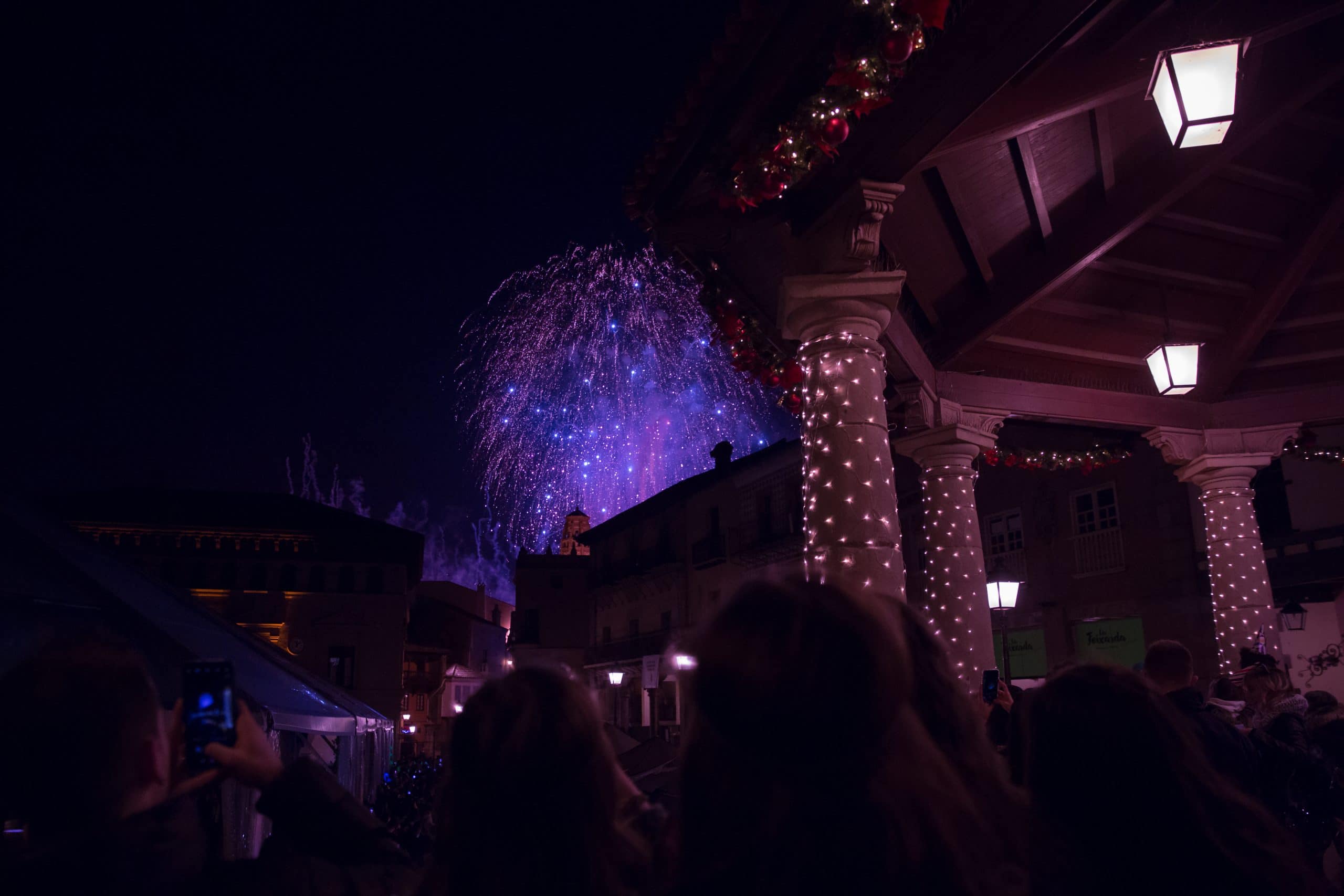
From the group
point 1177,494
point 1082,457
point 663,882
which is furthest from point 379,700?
point 663,882

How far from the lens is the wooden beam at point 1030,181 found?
5.67 meters

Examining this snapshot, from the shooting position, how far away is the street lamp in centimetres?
1320

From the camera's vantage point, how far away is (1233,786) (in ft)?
5.29

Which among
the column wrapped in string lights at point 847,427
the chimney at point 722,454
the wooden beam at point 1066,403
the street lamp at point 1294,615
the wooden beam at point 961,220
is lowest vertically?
the street lamp at point 1294,615

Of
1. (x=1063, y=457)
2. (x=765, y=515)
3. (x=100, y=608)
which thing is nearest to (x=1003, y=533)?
(x=765, y=515)

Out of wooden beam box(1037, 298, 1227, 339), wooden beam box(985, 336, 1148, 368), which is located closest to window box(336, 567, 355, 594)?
wooden beam box(985, 336, 1148, 368)

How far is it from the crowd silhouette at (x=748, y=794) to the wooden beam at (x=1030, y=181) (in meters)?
4.80

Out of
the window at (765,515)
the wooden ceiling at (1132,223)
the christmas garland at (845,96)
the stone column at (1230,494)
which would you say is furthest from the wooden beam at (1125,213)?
the window at (765,515)

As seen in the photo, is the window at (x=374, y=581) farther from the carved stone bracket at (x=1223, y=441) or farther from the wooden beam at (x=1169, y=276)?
the wooden beam at (x=1169, y=276)

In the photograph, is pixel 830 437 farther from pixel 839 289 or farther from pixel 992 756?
pixel 992 756

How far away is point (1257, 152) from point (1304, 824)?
484 centimetres

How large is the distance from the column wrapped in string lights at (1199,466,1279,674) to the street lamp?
20.9 feet

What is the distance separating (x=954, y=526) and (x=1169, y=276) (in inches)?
112

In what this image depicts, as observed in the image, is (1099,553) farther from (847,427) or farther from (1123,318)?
(847,427)
